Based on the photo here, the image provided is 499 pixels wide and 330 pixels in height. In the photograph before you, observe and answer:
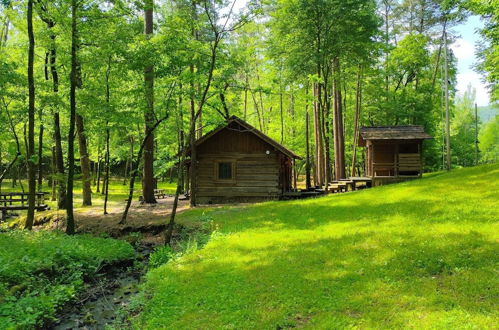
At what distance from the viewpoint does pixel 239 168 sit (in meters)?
24.6

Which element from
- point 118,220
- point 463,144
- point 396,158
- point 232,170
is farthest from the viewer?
point 463,144

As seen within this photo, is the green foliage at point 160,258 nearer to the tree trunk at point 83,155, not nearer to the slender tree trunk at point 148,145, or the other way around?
the slender tree trunk at point 148,145

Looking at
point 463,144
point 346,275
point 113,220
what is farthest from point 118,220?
point 463,144

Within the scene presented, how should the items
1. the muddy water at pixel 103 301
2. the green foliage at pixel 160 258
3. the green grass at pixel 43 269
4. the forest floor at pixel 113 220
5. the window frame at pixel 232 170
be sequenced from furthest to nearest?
the window frame at pixel 232 170
the forest floor at pixel 113 220
the green foliage at pixel 160 258
the muddy water at pixel 103 301
the green grass at pixel 43 269

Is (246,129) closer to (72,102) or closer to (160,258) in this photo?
(72,102)

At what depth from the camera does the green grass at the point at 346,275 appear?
6160mm

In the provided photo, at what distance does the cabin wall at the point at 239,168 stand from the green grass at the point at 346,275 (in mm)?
10875

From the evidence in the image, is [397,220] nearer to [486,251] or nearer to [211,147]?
[486,251]

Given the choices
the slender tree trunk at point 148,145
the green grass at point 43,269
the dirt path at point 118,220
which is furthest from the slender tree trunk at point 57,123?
the green grass at point 43,269

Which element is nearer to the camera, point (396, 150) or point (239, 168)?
point (396, 150)

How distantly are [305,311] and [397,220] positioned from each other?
668 cm

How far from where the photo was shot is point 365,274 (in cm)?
774

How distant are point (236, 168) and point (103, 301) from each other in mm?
16198

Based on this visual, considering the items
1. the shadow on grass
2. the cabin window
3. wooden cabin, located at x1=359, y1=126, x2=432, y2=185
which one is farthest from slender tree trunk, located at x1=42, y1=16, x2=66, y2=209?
wooden cabin, located at x1=359, y1=126, x2=432, y2=185
